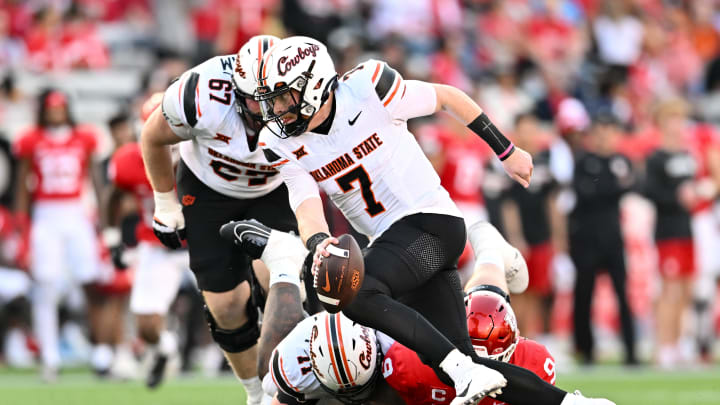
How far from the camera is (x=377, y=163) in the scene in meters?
5.62

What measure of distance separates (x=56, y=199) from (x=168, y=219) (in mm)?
3916

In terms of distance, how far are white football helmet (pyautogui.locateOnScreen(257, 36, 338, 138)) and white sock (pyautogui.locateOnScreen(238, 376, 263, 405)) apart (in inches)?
74.5

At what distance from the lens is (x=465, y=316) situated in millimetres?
5617

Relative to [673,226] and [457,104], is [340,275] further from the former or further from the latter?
[673,226]

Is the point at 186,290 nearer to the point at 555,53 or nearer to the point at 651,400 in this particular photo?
the point at 651,400

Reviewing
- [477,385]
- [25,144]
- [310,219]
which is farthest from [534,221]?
[477,385]

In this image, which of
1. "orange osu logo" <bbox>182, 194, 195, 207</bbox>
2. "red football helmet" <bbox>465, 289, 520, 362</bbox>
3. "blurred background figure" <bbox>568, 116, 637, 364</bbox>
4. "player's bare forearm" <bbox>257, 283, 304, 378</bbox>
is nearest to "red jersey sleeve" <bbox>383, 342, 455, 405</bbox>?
"red football helmet" <bbox>465, 289, 520, 362</bbox>

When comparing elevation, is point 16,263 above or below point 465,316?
below

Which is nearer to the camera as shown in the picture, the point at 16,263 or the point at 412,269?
the point at 412,269

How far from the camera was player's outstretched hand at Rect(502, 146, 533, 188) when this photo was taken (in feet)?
18.8

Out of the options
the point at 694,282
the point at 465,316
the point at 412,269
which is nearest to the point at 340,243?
the point at 412,269

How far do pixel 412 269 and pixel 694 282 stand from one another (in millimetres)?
6723

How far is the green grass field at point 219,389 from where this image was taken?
8133 millimetres

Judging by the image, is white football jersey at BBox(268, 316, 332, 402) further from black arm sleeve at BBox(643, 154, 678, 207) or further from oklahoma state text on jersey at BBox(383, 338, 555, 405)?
black arm sleeve at BBox(643, 154, 678, 207)
